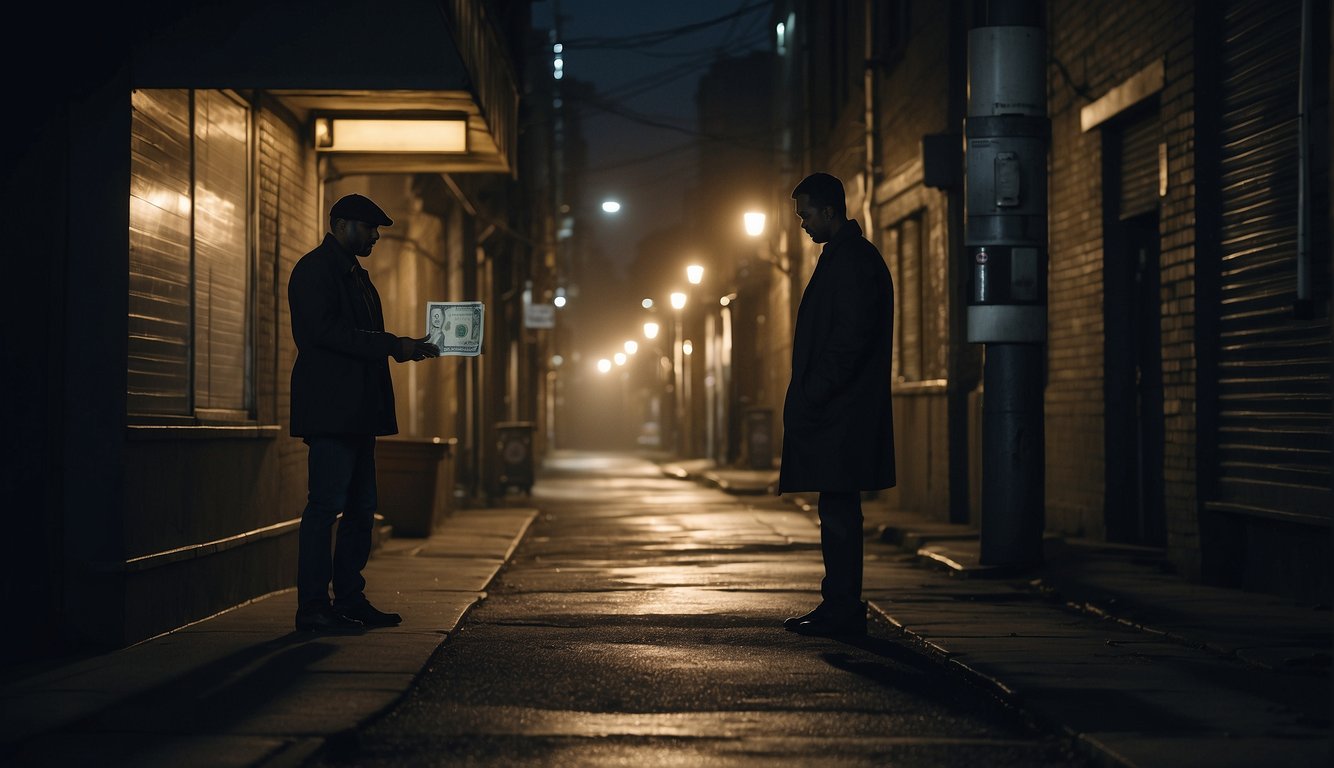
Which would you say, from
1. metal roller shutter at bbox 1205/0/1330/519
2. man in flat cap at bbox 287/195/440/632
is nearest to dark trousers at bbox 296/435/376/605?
man in flat cap at bbox 287/195/440/632

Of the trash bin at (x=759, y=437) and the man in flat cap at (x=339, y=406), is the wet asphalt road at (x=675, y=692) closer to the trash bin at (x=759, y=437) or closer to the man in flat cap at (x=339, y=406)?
the man in flat cap at (x=339, y=406)

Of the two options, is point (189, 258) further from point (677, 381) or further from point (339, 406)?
point (677, 381)

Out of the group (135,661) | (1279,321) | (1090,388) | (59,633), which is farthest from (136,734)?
(1090,388)

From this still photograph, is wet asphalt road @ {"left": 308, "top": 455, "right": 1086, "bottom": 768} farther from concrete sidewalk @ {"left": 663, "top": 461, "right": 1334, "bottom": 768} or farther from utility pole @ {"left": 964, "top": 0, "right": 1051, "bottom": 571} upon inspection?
utility pole @ {"left": 964, "top": 0, "right": 1051, "bottom": 571}

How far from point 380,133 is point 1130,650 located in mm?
6348

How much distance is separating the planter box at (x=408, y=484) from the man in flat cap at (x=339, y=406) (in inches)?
240

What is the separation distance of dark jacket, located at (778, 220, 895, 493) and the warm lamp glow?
4230 mm

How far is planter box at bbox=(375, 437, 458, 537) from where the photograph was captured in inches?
550

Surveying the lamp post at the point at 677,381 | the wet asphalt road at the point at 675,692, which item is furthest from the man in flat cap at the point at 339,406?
the lamp post at the point at 677,381

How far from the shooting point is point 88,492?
23.6ft

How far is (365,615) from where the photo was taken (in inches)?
308

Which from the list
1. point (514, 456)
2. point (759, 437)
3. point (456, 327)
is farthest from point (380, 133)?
point (759, 437)

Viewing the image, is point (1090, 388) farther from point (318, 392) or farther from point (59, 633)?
point (59, 633)

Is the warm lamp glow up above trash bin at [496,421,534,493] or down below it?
above
